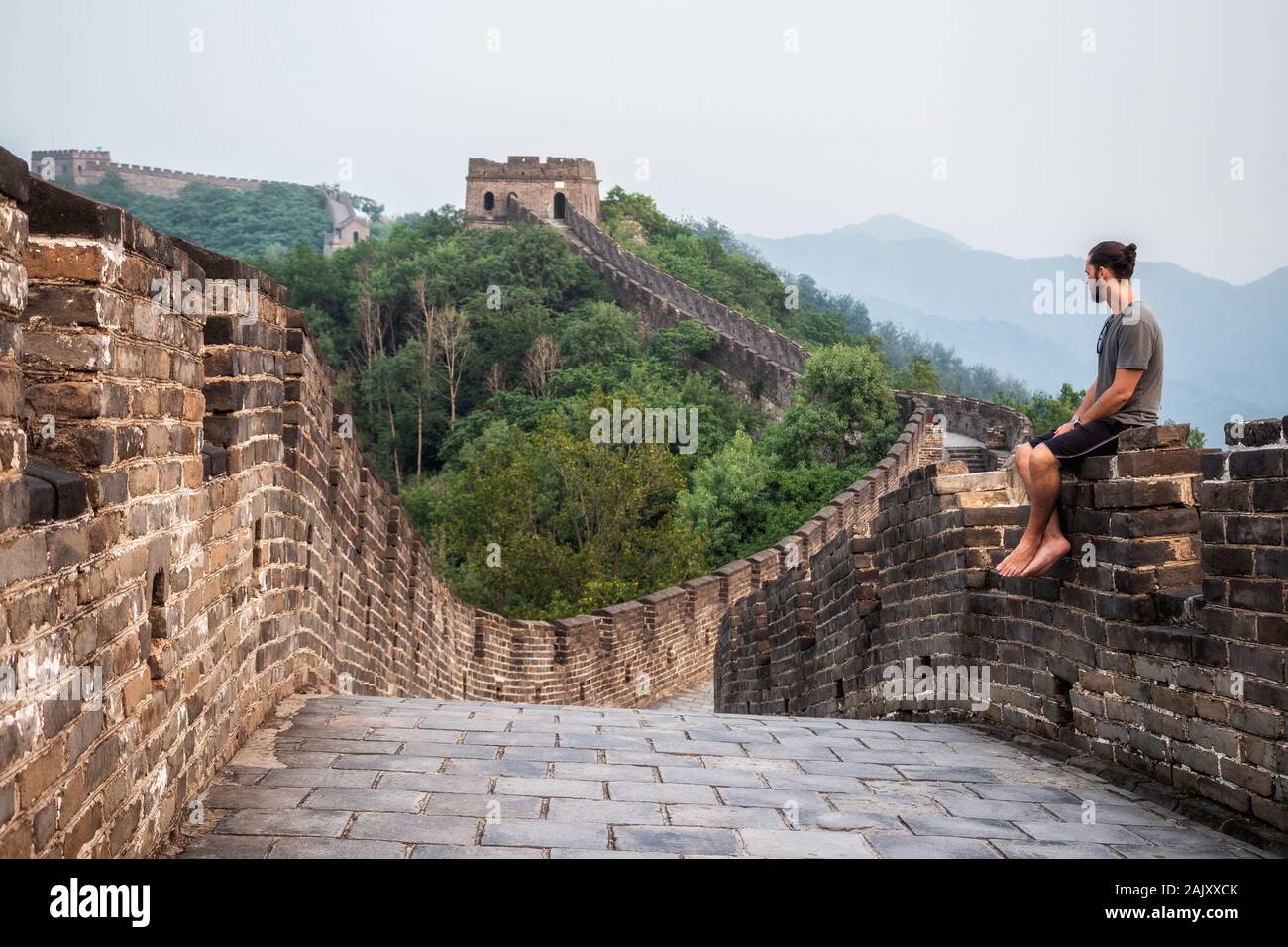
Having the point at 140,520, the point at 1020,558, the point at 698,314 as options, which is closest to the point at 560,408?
the point at 698,314

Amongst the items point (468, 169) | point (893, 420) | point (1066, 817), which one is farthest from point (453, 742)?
point (468, 169)

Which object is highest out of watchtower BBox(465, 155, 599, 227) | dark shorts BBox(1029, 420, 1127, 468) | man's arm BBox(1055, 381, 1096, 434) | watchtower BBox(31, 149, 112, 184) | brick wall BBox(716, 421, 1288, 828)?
watchtower BBox(31, 149, 112, 184)

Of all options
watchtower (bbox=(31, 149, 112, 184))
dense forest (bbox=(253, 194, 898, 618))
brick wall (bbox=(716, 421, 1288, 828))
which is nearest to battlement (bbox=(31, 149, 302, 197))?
watchtower (bbox=(31, 149, 112, 184))

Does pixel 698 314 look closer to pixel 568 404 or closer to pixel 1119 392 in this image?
pixel 568 404

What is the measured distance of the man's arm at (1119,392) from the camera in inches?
203

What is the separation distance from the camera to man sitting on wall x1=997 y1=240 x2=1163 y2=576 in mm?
5145

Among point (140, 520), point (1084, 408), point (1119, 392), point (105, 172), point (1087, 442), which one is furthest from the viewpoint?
point (105, 172)

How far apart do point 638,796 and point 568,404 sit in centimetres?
3644

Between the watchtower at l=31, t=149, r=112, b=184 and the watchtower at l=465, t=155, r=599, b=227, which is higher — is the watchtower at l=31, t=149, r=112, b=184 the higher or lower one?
the higher one

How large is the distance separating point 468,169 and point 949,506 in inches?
2180

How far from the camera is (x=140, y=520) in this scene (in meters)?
3.21

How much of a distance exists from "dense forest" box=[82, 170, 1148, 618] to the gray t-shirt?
18.5m

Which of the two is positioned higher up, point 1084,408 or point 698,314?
point 698,314

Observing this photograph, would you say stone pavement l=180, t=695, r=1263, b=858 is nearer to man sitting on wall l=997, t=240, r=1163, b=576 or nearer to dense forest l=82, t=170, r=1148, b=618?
man sitting on wall l=997, t=240, r=1163, b=576
